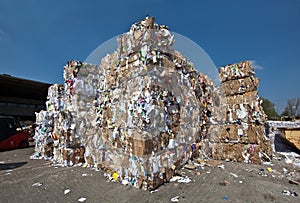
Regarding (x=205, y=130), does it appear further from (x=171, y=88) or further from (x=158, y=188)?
(x=158, y=188)

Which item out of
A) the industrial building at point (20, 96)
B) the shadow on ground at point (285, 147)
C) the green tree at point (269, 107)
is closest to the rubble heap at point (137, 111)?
the shadow on ground at point (285, 147)

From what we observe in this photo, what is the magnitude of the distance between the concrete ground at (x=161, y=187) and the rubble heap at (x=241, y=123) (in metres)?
0.48

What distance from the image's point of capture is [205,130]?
13.8ft

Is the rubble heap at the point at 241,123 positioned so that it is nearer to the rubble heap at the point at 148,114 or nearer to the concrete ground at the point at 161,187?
the rubble heap at the point at 148,114

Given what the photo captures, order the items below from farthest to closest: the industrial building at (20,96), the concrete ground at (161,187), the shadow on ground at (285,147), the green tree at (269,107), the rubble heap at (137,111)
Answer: the green tree at (269,107) → the industrial building at (20,96) → the shadow on ground at (285,147) → the rubble heap at (137,111) → the concrete ground at (161,187)

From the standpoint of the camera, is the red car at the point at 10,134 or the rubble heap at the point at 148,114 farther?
the red car at the point at 10,134

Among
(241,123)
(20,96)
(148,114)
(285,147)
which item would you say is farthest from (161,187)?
(20,96)

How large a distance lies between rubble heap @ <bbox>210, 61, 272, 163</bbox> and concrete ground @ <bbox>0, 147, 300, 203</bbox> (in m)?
0.48

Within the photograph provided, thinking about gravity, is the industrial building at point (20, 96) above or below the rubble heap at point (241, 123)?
above

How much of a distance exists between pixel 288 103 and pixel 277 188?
3323 cm

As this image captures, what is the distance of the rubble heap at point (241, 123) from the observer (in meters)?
3.78

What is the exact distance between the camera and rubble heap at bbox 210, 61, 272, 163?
3.78 metres

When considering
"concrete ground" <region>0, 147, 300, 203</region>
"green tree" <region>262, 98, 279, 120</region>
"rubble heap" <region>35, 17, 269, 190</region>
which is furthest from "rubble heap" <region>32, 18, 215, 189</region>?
"green tree" <region>262, 98, 279, 120</region>

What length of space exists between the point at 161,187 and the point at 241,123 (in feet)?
8.76
